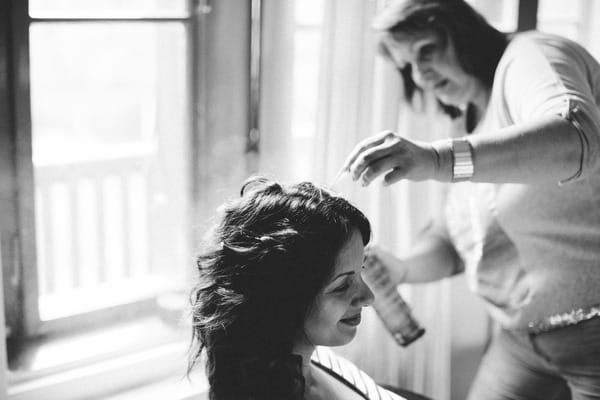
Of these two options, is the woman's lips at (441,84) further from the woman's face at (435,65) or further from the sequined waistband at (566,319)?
the sequined waistband at (566,319)

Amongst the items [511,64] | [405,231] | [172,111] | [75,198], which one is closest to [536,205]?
[511,64]

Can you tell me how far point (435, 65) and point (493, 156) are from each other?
43 cm

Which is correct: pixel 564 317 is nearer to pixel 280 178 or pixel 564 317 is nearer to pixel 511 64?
pixel 511 64

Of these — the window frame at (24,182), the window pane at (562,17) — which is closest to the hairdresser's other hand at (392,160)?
the window frame at (24,182)

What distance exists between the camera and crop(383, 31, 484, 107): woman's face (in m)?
1.50

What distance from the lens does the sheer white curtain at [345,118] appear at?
171 cm

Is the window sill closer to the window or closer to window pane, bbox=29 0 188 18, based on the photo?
the window

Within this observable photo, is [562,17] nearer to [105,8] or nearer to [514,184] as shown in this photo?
[514,184]

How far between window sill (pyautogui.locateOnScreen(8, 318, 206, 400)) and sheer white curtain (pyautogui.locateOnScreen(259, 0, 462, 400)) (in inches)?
16.5

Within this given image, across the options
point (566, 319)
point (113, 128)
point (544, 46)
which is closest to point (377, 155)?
point (544, 46)

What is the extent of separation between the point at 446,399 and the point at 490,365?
21.0 inches

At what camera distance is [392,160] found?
1.11 meters

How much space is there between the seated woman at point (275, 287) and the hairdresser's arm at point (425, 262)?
1.30 ft

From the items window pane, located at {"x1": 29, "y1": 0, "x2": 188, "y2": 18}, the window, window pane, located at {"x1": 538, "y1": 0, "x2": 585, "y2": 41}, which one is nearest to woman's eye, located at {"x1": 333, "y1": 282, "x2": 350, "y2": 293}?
the window
